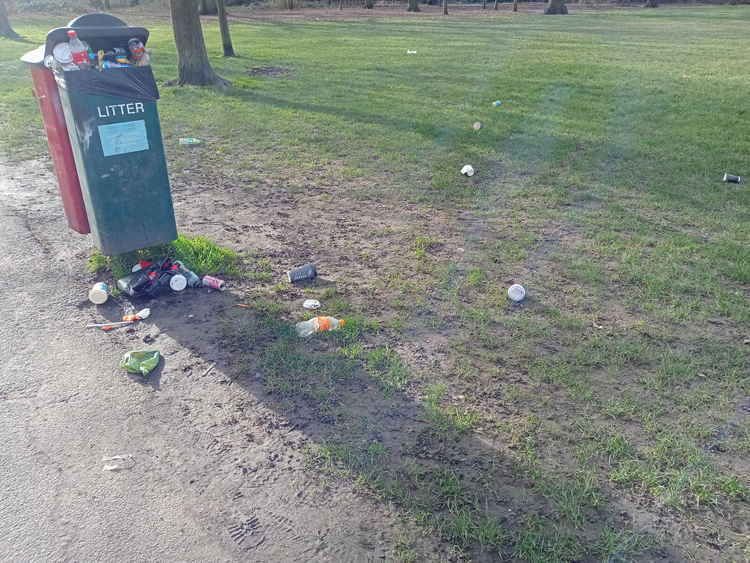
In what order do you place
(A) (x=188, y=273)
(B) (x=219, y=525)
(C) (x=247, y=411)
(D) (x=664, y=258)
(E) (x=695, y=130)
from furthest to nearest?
1. (E) (x=695, y=130)
2. (D) (x=664, y=258)
3. (A) (x=188, y=273)
4. (C) (x=247, y=411)
5. (B) (x=219, y=525)

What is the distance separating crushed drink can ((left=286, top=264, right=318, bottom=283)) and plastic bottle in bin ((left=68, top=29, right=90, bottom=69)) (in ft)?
6.52

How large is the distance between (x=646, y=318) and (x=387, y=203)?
9.74 feet

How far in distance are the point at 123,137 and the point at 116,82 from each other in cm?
37

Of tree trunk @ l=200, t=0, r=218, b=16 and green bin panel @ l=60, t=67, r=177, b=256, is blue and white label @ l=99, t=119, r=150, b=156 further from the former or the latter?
tree trunk @ l=200, t=0, r=218, b=16

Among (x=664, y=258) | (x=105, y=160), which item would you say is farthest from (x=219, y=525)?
(x=664, y=258)

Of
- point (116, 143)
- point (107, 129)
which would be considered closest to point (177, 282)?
point (116, 143)

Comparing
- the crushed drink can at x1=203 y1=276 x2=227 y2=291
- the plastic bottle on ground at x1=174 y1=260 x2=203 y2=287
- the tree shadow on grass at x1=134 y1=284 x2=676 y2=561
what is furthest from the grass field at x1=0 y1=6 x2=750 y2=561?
the plastic bottle on ground at x1=174 y1=260 x2=203 y2=287

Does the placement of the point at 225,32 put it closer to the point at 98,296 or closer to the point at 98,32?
the point at 98,32

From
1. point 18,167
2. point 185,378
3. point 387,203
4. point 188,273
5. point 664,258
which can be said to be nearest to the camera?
point 185,378

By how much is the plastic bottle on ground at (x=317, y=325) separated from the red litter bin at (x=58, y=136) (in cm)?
197

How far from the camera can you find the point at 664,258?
4.98m

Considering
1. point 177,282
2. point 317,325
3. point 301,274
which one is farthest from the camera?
point 301,274

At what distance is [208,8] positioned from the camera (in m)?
33.0

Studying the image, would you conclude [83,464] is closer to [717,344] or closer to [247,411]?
[247,411]
